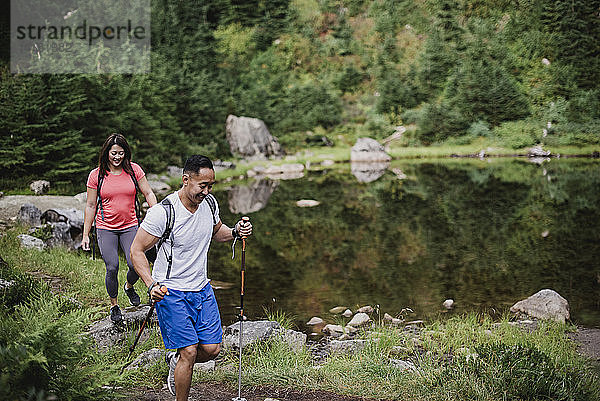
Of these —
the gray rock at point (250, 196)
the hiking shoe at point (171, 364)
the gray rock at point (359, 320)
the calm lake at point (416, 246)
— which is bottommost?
the gray rock at point (250, 196)

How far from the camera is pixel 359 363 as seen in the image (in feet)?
18.6

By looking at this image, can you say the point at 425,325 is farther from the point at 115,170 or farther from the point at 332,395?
the point at 115,170

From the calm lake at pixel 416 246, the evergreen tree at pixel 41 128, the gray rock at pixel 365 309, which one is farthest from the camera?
the evergreen tree at pixel 41 128

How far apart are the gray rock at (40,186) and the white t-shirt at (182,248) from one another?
1326 centimetres

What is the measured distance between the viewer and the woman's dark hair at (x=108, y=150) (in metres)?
6.56

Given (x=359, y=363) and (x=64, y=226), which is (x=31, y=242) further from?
(x=359, y=363)

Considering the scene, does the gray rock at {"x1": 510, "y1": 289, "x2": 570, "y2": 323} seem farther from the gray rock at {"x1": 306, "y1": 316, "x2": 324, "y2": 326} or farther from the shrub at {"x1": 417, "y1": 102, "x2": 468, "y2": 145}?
the shrub at {"x1": 417, "y1": 102, "x2": 468, "y2": 145}

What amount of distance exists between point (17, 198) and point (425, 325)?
10087mm

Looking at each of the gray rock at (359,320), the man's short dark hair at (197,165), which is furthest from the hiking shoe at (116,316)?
the gray rock at (359,320)

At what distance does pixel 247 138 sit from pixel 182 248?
28052 mm

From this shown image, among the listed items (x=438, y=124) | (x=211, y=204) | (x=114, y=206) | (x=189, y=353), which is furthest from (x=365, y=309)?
(x=438, y=124)

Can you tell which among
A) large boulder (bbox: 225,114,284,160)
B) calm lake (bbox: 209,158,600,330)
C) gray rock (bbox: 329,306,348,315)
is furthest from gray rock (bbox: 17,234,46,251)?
large boulder (bbox: 225,114,284,160)

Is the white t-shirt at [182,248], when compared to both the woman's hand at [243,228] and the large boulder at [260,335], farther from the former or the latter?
the large boulder at [260,335]

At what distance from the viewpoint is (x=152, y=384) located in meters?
5.14
